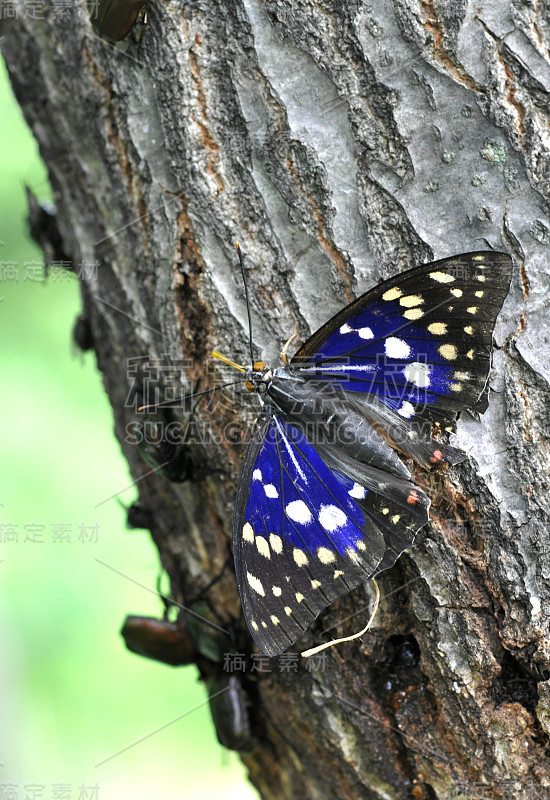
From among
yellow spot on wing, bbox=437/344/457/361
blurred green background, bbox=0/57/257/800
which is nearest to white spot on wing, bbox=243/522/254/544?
yellow spot on wing, bbox=437/344/457/361

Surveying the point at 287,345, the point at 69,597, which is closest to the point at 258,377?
the point at 287,345

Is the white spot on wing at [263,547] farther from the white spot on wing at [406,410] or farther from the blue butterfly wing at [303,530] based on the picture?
the white spot on wing at [406,410]

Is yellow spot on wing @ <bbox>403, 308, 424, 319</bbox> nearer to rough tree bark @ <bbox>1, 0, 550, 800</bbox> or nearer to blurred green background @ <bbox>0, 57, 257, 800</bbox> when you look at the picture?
rough tree bark @ <bbox>1, 0, 550, 800</bbox>

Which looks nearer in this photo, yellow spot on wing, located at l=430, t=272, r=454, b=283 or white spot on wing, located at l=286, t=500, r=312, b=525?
yellow spot on wing, located at l=430, t=272, r=454, b=283

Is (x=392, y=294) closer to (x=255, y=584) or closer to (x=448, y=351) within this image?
(x=448, y=351)

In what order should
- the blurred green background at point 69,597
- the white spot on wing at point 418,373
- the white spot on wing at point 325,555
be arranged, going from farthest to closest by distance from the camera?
the blurred green background at point 69,597, the white spot on wing at point 418,373, the white spot on wing at point 325,555

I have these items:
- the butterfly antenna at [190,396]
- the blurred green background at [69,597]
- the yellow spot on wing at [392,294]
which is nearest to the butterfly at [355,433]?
the yellow spot on wing at [392,294]

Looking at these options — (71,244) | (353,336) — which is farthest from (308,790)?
(71,244)

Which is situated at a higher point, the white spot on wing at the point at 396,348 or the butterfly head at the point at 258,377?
the butterfly head at the point at 258,377
